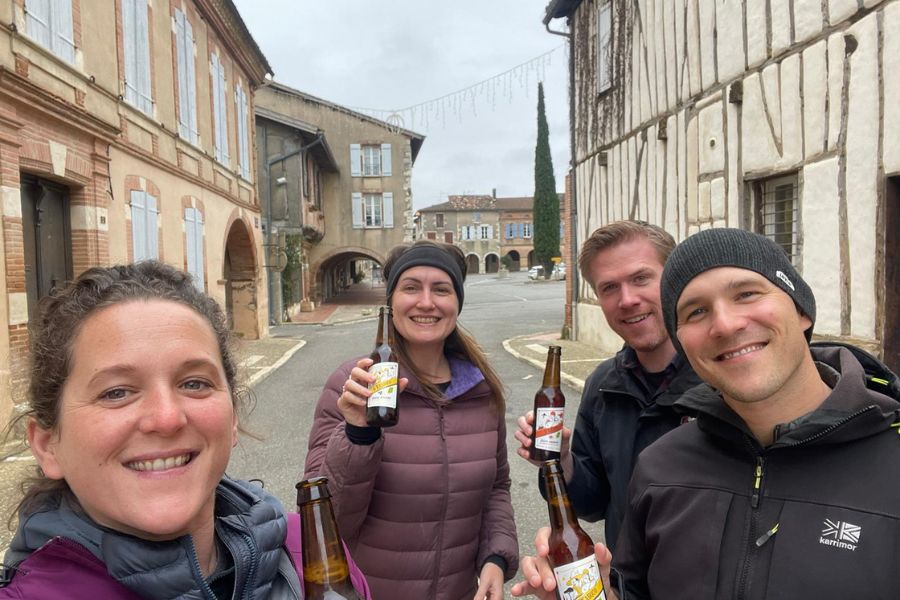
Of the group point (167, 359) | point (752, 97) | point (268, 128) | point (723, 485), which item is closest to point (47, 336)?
point (167, 359)

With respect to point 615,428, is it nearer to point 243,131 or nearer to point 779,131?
point 779,131

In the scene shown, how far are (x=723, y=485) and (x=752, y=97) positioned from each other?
703cm

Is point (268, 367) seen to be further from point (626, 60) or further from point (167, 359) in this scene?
point (167, 359)

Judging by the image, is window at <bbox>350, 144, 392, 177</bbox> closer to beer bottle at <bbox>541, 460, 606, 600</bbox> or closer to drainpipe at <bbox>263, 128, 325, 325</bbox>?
drainpipe at <bbox>263, 128, 325, 325</bbox>

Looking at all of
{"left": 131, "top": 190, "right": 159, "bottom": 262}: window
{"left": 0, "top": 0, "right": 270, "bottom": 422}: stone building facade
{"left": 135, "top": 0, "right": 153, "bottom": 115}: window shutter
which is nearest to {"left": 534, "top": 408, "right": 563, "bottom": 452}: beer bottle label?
{"left": 0, "top": 0, "right": 270, "bottom": 422}: stone building facade

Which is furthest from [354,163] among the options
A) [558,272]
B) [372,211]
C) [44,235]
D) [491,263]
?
[491,263]

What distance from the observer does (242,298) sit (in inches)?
686

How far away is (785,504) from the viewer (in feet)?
4.52

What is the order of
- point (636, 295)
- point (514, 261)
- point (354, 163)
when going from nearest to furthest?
point (636, 295)
point (354, 163)
point (514, 261)

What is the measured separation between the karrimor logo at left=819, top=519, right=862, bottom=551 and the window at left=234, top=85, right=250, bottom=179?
1772 centimetres

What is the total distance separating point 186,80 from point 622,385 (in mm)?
13419

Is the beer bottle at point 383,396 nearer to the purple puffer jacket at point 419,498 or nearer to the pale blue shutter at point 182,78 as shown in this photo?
the purple puffer jacket at point 419,498

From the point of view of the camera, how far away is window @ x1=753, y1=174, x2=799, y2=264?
679 centimetres

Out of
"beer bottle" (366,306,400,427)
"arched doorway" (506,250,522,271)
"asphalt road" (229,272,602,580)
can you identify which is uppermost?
"arched doorway" (506,250,522,271)
